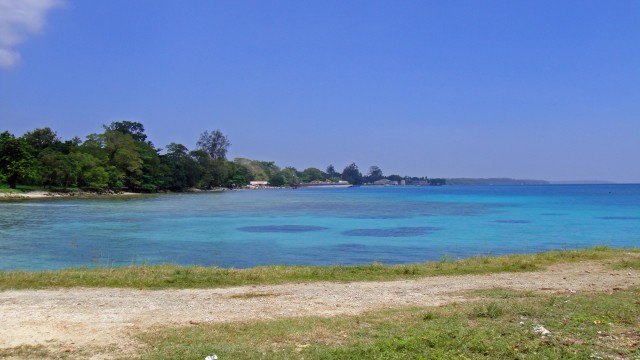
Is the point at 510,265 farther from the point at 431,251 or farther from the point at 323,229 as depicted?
the point at 323,229

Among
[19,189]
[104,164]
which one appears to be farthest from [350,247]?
[104,164]

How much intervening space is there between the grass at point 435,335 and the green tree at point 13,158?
88.3 meters

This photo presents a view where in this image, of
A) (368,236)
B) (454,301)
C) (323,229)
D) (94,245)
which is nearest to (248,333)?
(454,301)

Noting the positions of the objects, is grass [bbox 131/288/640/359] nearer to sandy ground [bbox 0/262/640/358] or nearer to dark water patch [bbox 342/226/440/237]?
sandy ground [bbox 0/262/640/358]

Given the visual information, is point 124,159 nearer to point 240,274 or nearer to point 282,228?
point 282,228

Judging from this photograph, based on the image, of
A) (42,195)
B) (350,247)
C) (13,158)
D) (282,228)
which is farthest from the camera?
(42,195)

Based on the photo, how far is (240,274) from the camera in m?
14.9

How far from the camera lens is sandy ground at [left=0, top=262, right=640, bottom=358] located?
8.52 meters

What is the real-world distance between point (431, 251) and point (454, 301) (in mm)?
16228

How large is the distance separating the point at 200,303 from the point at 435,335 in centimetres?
551

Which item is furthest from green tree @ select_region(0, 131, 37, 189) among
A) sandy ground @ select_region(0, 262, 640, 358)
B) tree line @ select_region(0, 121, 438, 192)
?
sandy ground @ select_region(0, 262, 640, 358)

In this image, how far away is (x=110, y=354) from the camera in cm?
747

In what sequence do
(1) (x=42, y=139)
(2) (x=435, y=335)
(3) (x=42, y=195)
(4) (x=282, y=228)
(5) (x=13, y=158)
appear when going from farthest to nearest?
(1) (x=42, y=139) < (3) (x=42, y=195) < (5) (x=13, y=158) < (4) (x=282, y=228) < (2) (x=435, y=335)

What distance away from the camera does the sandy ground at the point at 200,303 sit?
852cm
